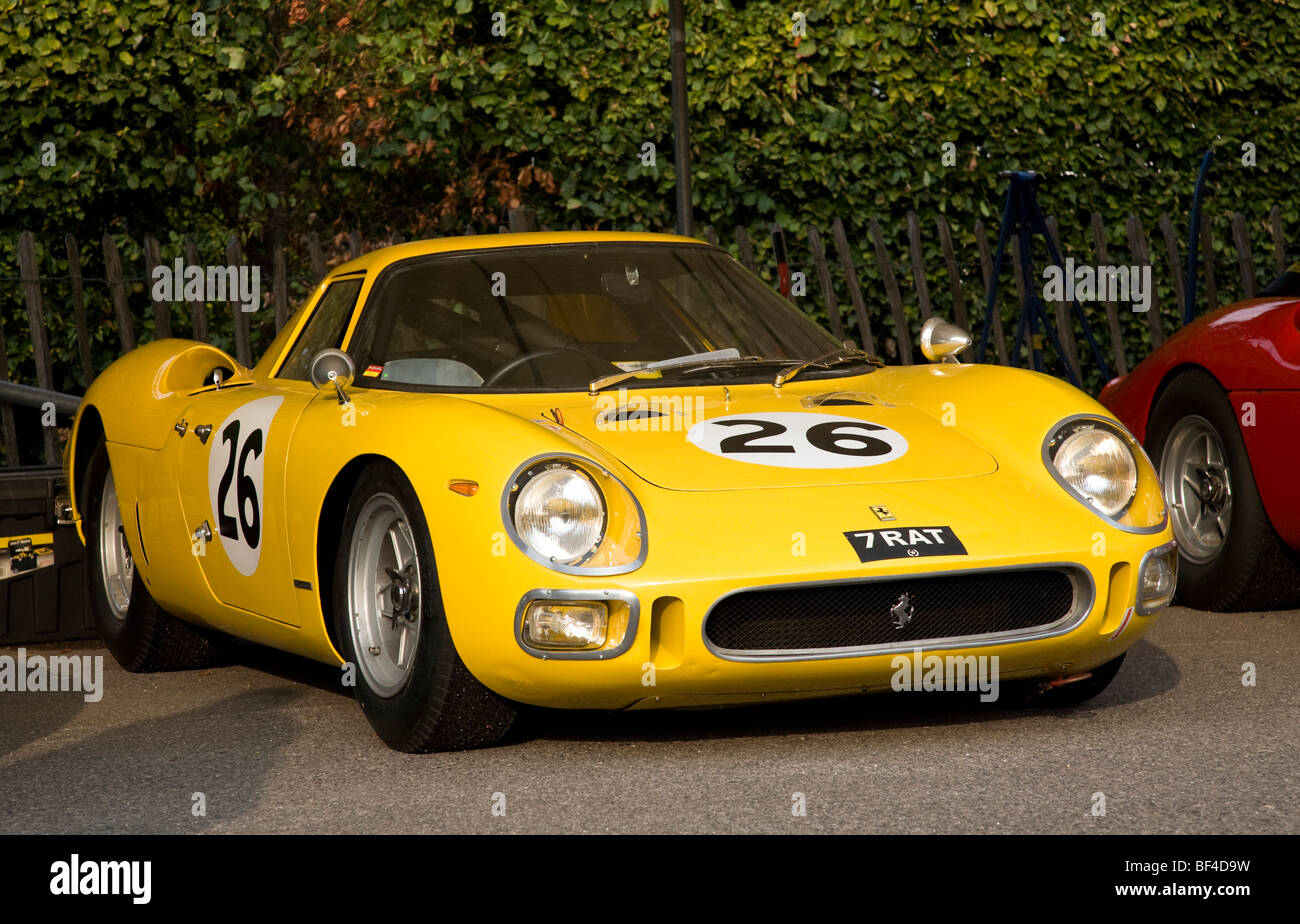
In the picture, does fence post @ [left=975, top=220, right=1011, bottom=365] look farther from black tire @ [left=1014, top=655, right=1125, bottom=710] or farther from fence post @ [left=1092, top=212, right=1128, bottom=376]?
black tire @ [left=1014, top=655, right=1125, bottom=710]

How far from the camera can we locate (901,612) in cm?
422

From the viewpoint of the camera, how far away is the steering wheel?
16.9 ft

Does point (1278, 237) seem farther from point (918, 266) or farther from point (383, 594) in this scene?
point (383, 594)

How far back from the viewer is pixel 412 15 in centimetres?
1098

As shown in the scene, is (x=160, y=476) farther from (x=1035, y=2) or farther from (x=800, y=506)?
(x=1035, y=2)

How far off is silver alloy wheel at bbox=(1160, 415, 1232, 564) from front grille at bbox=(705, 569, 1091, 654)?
2.21 meters

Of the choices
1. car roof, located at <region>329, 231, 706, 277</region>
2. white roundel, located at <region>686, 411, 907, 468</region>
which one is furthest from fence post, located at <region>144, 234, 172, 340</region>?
white roundel, located at <region>686, 411, 907, 468</region>

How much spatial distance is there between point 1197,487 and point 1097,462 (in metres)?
1.99

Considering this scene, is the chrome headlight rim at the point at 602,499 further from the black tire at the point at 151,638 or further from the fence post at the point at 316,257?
the fence post at the point at 316,257

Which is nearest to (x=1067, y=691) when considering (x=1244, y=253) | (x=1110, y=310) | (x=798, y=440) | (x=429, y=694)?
→ (x=798, y=440)

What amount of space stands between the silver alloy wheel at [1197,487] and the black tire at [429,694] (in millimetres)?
2968

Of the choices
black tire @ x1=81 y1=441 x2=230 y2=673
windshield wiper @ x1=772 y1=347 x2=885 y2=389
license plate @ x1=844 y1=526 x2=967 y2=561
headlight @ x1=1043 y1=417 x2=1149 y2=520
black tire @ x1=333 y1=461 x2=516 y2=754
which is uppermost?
windshield wiper @ x1=772 y1=347 x2=885 y2=389

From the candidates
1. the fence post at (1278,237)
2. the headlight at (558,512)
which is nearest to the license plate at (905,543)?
the headlight at (558,512)
